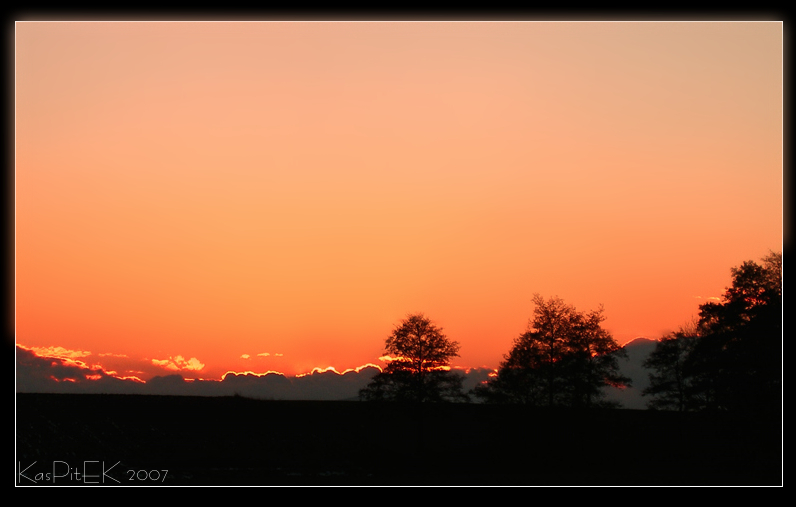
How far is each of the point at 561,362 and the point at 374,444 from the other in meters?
15.7

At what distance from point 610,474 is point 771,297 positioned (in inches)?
768

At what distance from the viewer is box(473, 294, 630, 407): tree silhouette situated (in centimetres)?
5794

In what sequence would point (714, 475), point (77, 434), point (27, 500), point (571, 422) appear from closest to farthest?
point (27, 500) < point (714, 475) < point (77, 434) < point (571, 422)

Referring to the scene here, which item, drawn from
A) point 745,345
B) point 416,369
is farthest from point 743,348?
point 416,369

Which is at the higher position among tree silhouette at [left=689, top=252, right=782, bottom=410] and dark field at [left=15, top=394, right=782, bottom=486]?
tree silhouette at [left=689, top=252, right=782, bottom=410]

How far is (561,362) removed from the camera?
58.2m

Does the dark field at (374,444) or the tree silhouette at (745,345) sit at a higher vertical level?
the tree silhouette at (745,345)

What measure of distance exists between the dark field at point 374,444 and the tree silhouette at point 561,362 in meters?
1.58

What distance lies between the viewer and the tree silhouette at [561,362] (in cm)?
5794

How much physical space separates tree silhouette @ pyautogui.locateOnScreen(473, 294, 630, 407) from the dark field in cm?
158

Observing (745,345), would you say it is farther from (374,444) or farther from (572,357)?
(374,444)

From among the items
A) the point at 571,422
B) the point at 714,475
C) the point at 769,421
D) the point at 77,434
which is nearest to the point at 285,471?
the point at 77,434

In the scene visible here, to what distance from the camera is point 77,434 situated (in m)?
49.2

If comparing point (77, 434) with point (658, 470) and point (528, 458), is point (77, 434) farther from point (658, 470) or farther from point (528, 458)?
point (658, 470)
